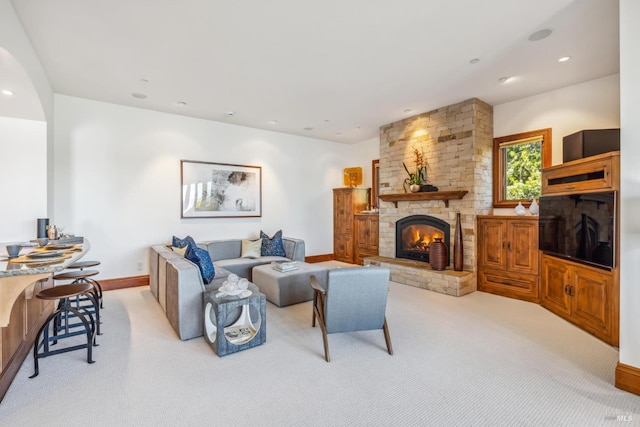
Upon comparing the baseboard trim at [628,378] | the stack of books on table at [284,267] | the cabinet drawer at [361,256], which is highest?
the stack of books on table at [284,267]

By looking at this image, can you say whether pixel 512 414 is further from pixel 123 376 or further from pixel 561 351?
pixel 123 376

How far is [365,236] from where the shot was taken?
6.84 metres

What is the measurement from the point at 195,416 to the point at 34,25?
3585mm

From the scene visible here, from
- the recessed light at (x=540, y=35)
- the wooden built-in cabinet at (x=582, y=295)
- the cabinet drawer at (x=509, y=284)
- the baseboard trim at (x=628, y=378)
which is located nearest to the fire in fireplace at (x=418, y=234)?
the cabinet drawer at (x=509, y=284)

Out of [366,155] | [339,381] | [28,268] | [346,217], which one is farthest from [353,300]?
[366,155]

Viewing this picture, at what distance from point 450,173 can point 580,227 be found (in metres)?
2.05

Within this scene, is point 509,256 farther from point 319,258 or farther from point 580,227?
point 319,258

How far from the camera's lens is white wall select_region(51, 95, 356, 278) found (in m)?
4.57

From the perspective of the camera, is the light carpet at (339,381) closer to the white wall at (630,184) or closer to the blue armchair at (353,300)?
the blue armchair at (353,300)

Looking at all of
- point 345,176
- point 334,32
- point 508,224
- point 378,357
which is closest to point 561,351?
point 378,357

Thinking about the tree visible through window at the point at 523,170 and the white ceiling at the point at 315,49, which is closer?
the white ceiling at the point at 315,49

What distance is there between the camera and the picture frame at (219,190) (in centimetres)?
549

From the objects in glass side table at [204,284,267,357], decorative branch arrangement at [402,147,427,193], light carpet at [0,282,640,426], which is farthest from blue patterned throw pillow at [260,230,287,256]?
decorative branch arrangement at [402,147,427,193]

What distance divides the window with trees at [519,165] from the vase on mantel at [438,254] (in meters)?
1.12
